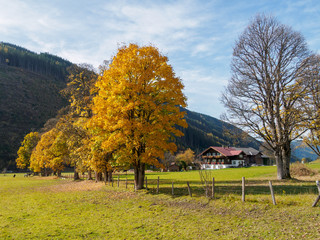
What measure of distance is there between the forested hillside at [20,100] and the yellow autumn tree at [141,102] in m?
90.4

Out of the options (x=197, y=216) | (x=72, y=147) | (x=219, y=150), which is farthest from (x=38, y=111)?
(x=197, y=216)

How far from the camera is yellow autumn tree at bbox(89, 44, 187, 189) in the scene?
821 inches

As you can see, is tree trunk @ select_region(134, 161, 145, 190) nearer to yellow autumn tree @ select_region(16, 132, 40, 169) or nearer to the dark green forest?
yellow autumn tree @ select_region(16, 132, 40, 169)

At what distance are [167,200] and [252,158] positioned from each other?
100.0 metres

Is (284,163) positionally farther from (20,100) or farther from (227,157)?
(20,100)

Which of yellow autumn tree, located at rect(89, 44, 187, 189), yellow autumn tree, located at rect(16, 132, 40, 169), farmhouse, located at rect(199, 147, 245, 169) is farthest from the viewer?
farmhouse, located at rect(199, 147, 245, 169)

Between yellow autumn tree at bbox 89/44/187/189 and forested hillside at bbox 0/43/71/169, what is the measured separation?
297 feet

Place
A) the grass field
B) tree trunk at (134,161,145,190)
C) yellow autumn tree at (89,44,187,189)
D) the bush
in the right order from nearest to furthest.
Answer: the grass field → yellow autumn tree at (89,44,187,189) → tree trunk at (134,161,145,190) → the bush

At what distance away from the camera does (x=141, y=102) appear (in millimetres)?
20984

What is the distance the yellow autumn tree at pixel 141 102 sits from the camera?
68.4 feet

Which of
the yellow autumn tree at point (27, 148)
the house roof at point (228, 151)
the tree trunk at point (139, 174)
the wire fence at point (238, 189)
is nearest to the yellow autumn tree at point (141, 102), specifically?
the tree trunk at point (139, 174)

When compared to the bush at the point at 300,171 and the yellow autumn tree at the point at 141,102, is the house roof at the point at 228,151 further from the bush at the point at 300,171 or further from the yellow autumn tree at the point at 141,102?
the yellow autumn tree at the point at 141,102

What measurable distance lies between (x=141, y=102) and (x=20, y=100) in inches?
5907

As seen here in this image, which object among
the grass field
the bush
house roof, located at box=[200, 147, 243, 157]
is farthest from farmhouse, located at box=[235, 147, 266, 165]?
the grass field
